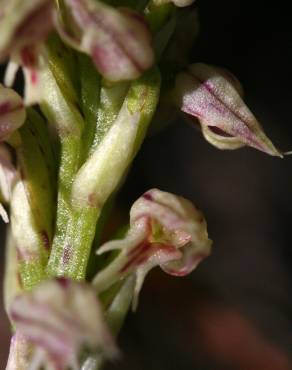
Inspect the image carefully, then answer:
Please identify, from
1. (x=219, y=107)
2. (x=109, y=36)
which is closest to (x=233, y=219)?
(x=219, y=107)

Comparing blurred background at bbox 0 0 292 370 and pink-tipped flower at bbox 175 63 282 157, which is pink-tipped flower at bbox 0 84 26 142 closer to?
pink-tipped flower at bbox 175 63 282 157

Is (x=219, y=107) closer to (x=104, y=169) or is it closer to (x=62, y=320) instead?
(x=104, y=169)

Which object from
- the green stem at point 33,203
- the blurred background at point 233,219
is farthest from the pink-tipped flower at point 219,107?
the blurred background at point 233,219

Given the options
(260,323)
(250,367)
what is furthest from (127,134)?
(260,323)

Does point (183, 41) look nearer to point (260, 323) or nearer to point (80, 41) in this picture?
point (80, 41)

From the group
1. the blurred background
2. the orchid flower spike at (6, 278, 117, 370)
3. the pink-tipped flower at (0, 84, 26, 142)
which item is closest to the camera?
the orchid flower spike at (6, 278, 117, 370)

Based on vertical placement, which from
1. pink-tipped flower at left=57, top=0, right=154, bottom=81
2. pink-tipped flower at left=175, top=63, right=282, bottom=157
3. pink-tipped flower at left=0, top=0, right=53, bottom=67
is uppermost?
pink-tipped flower at left=0, top=0, right=53, bottom=67

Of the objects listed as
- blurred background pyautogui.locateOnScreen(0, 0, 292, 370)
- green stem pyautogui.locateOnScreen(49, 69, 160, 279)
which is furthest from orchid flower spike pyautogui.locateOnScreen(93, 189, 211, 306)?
blurred background pyautogui.locateOnScreen(0, 0, 292, 370)
